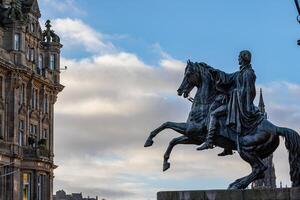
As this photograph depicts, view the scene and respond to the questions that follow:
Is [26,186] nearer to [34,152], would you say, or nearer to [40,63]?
[34,152]

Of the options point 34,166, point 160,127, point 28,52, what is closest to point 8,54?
point 28,52

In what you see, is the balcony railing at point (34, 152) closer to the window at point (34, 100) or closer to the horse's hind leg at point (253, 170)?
the window at point (34, 100)

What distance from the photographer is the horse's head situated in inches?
668

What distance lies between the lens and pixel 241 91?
643 inches

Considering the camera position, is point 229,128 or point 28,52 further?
point 28,52

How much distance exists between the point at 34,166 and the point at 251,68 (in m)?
47.2

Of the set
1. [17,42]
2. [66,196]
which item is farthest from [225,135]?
[66,196]

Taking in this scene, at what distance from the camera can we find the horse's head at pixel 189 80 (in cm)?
1697

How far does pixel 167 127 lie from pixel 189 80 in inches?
49.2

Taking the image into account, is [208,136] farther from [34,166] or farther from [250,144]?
[34,166]

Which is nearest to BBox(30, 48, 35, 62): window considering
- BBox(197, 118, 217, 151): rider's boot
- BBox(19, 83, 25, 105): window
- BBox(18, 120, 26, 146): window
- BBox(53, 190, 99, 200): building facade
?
BBox(19, 83, 25, 105): window

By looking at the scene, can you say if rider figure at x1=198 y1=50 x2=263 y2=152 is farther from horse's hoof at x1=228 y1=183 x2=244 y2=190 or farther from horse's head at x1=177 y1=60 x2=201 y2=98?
horse's hoof at x1=228 y1=183 x2=244 y2=190

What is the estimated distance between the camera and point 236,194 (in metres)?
14.8

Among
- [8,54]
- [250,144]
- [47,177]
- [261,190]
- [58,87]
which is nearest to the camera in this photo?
[261,190]
